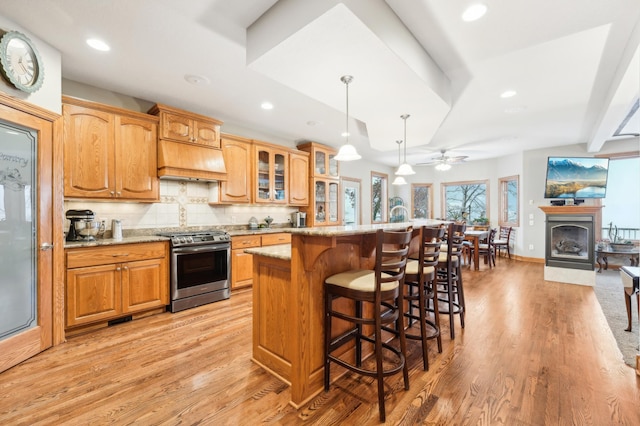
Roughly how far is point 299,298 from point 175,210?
2945 millimetres

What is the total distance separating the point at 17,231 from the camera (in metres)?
2.30

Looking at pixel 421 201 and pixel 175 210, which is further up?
pixel 421 201

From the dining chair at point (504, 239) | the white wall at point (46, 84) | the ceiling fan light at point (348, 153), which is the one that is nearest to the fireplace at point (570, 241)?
the dining chair at point (504, 239)

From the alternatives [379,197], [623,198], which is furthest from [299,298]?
[623,198]

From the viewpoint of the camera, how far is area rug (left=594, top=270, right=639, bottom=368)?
2473 mm

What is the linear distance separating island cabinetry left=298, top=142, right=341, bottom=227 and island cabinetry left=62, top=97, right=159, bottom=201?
2695 mm

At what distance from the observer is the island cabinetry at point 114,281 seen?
8.92ft

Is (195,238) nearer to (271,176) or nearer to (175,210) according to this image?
(175,210)

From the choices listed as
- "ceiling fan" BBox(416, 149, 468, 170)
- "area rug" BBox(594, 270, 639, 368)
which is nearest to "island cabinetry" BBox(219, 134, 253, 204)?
"ceiling fan" BBox(416, 149, 468, 170)

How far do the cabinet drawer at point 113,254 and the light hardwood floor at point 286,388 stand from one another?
28.0 inches

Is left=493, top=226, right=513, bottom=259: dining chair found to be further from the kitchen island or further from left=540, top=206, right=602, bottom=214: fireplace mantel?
the kitchen island

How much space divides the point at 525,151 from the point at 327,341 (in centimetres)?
699

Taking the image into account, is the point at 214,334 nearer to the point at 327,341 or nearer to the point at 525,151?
the point at 327,341

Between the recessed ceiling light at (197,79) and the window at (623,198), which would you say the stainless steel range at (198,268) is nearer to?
the recessed ceiling light at (197,79)
